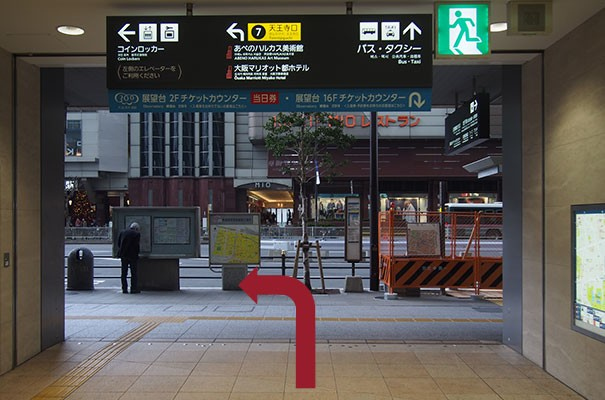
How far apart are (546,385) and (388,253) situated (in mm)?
6703

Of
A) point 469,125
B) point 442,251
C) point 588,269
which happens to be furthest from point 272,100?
point 442,251

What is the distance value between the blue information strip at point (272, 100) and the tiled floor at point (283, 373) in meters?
2.93

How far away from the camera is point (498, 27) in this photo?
5598mm

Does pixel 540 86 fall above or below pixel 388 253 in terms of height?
above

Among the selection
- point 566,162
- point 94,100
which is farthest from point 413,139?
point 566,162

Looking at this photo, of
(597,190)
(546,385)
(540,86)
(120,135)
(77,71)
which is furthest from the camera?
(120,135)

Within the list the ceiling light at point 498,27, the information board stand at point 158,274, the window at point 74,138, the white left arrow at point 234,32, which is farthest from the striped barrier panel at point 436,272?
the window at point 74,138

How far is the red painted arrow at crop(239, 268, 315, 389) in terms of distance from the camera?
3.55 metres

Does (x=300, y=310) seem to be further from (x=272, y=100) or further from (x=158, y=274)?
(x=158, y=274)

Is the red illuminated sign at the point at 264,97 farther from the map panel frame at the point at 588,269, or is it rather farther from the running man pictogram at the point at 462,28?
the map panel frame at the point at 588,269

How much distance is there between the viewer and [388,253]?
1234cm

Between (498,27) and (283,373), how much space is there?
4545 mm

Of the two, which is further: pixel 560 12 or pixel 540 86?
pixel 540 86

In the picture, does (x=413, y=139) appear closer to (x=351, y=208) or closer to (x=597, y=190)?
(x=351, y=208)
